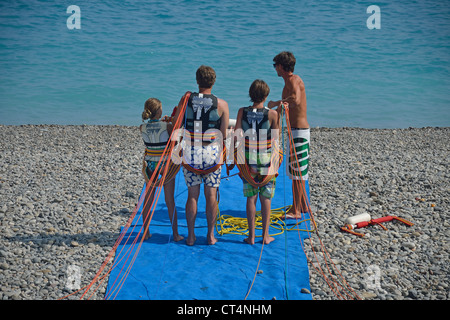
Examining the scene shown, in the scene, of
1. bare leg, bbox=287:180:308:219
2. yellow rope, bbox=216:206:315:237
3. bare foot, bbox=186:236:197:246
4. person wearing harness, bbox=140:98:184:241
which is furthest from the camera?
bare leg, bbox=287:180:308:219

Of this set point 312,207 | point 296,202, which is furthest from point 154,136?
point 312,207

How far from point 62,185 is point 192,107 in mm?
3231

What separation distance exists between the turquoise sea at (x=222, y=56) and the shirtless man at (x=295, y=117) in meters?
8.41

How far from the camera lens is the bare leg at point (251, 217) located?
4922 mm

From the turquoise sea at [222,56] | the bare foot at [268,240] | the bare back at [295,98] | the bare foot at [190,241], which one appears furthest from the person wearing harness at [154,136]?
the turquoise sea at [222,56]

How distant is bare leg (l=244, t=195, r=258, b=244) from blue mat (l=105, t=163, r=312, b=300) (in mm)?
71

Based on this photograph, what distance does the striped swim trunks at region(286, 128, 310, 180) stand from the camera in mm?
5562

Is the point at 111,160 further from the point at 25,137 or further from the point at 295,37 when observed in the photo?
the point at 295,37

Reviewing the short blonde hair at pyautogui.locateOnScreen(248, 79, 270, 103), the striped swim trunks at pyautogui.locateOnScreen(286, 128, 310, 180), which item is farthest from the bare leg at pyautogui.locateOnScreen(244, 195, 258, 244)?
the short blonde hair at pyautogui.locateOnScreen(248, 79, 270, 103)

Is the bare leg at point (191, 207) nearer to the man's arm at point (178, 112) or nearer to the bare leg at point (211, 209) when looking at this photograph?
the bare leg at point (211, 209)

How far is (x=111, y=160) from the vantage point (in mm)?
8422

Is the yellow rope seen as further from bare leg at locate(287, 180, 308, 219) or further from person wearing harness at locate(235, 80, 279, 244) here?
person wearing harness at locate(235, 80, 279, 244)

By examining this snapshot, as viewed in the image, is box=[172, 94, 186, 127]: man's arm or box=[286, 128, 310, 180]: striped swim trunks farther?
box=[286, 128, 310, 180]: striped swim trunks

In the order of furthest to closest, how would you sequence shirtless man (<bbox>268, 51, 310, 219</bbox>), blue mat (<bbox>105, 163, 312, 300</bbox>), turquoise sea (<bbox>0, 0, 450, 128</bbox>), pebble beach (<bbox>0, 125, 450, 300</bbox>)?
turquoise sea (<bbox>0, 0, 450, 128</bbox>) → shirtless man (<bbox>268, 51, 310, 219</bbox>) → pebble beach (<bbox>0, 125, 450, 300</bbox>) → blue mat (<bbox>105, 163, 312, 300</bbox>)
